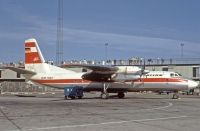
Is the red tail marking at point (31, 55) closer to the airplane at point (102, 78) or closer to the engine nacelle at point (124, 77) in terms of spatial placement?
the airplane at point (102, 78)

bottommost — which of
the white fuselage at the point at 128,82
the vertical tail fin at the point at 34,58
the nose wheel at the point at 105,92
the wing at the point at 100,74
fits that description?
the nose wheel at the point at 105,92

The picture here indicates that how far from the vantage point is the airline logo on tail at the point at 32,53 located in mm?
50875

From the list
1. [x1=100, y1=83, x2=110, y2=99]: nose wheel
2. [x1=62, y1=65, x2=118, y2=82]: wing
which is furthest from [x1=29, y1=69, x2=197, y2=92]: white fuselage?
[x1=62, y1=65, x2=118, y2=82]: wing

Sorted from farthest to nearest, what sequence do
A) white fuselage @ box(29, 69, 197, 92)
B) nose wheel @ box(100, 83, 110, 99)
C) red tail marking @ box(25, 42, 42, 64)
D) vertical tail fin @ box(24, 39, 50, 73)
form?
red tail marking @ box(25, 42, 42, 64)
vertical tail fin @ box(24, 39, 50, 73)
nose wheel @ box(100, 83, 110, 99)
white fuselage @ box(29, 69, 197, 92)

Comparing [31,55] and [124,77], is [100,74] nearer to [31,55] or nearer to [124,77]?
[124,77]

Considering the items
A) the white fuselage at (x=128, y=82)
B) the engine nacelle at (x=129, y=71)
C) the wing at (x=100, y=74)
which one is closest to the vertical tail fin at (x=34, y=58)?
the white fuselage at (x=128, y=82)

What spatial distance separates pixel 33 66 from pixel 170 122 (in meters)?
35.3

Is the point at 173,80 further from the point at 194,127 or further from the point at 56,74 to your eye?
the point at 194,127

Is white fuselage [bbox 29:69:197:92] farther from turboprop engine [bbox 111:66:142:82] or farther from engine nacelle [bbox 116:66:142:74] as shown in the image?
engine nacelle [bbox 116:66:142:74]

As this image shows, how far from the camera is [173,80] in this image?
45844mm

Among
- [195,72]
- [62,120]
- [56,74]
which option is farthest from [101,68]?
[195,72]

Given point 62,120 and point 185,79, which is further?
point 185,79

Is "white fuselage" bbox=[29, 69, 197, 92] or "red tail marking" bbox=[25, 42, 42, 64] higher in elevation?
"red tail marking" bbox=[25, 42, 42, 64]

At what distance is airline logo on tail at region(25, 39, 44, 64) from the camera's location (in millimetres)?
50875
